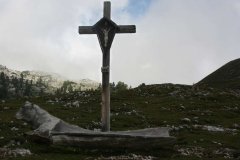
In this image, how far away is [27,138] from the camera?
99.8 ft

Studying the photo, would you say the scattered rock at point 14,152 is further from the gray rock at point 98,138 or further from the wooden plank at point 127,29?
the wooden plank at point 127,29

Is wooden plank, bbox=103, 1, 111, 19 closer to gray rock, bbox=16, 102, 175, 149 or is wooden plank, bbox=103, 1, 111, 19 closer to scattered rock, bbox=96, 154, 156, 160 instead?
gray rock, bbox=16, 102, 175, 149

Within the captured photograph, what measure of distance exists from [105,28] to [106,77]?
341 cm

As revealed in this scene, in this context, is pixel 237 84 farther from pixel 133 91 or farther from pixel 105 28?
pixel 105 28

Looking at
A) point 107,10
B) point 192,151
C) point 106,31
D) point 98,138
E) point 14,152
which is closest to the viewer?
point 14,152

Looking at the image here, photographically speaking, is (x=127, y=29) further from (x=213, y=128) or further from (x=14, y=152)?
(x=213, y=128)

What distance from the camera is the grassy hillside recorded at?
2888 cm

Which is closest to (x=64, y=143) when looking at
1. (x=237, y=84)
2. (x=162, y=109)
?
(x=162, y=109)

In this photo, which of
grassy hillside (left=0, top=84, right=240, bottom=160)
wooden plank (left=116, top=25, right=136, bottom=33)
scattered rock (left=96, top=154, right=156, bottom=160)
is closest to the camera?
scattered rock (left=96, top=154, right=156, bottom=160)

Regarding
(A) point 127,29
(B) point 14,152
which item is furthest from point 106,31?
(B) point 14,152

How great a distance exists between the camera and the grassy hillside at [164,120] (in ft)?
94.7

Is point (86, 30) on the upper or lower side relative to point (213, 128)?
upper

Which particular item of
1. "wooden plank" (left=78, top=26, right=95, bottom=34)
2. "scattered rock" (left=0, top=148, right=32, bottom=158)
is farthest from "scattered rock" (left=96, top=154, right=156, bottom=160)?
"wooden plank" (left=78, top=26, right=95, bottom=34)

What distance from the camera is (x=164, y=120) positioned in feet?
163
